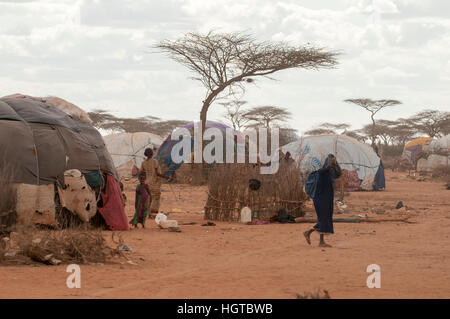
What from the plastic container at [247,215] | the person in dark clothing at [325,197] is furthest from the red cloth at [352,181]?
the person in dark clothing at [325,197]

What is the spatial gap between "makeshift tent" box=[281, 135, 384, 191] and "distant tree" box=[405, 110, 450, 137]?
2725cm

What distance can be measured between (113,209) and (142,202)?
1.67 feet

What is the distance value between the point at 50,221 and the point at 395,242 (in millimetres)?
4668

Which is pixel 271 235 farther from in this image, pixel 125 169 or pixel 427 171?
pixel 427 171

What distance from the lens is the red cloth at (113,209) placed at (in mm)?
10602

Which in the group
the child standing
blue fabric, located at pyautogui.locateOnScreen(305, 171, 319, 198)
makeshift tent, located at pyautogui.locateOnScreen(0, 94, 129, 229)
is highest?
makeshift tent, located at pyautogui.locateOnScreen(0, 94, 129, 229)

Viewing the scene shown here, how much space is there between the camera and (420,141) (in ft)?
137

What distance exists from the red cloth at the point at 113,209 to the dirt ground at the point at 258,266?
11.9 inches

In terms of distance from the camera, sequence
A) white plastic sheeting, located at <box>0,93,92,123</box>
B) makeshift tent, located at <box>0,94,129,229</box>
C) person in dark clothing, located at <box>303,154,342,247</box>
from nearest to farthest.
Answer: person in dark clothing, located at <box>303,154,342,247</box> < makeshift tent, located at <box>0,94,129,229</box> < white plastic sheeting, located at <box>0,93,92,123</box>

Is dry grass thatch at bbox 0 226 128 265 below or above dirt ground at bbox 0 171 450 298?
above

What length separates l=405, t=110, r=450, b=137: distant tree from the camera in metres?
48.6

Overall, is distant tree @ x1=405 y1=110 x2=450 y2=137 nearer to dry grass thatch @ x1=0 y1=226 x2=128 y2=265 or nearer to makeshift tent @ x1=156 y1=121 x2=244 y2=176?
makeshift tent @ x1=156 y1=121 x2=244 y2=176

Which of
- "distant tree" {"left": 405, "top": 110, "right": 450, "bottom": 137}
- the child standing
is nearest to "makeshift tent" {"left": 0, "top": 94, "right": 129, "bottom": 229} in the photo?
the child standing
